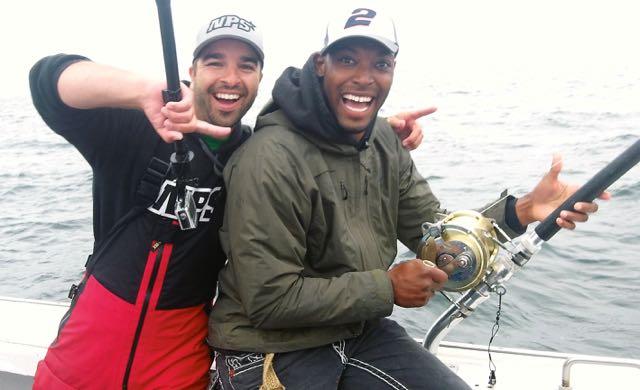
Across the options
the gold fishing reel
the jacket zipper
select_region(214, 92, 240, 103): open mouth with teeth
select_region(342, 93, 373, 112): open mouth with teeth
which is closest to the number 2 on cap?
select_region(342, 93, 373, 112): open mouth with teeth

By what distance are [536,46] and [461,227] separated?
6505 centimetres

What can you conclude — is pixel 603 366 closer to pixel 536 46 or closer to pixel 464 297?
pixel 464 297

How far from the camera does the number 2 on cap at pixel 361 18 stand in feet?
8.44

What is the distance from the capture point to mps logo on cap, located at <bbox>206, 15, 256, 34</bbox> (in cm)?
260

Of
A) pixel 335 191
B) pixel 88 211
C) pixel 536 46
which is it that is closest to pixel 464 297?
pixel 335 191

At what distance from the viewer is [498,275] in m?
2.60

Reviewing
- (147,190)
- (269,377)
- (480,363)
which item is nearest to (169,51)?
(147,190)

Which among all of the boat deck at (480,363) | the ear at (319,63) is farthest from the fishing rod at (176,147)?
the boat deck at (480,363)

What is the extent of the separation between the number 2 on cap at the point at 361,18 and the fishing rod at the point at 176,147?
2.84 feet

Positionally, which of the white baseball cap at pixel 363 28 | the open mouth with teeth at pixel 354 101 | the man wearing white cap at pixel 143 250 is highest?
the white baseball cap at pixel 363 28

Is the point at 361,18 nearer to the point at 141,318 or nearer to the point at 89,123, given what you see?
the point at 89,123

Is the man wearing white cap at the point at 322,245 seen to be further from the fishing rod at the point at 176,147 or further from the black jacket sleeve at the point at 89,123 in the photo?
the black jacket sleeve at the point at 89,123

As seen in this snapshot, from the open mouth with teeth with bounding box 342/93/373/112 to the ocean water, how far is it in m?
2.86

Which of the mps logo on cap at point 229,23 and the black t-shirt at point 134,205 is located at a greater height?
the mps logo on cap at point 229,23
